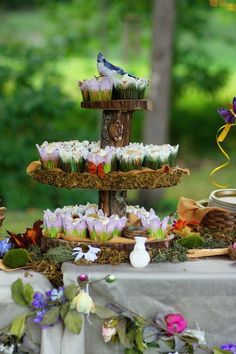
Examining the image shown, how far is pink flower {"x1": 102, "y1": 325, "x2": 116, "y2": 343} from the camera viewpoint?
287 centimetres

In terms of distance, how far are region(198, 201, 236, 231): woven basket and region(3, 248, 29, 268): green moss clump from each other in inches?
33.4

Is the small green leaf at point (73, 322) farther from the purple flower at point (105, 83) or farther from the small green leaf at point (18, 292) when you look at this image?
the purple flower at point (105, 83)

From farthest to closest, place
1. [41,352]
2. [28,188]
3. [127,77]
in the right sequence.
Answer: [28,188] < [127,77] < [41,352]

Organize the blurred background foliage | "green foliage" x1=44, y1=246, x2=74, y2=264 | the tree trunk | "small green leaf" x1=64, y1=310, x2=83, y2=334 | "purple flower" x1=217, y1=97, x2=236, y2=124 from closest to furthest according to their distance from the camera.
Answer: "small green leaf" x1=64, y1=310, x2=83, y2=334 < "green foliage" x1=44, y1=246, x2=74, y2=264 < "purple flower" x1=217, y1=97, x2=236, y2=124 < the blurred background foliage < the tree trunk

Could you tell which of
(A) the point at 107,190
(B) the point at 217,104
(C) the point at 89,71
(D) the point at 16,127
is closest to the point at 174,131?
(B) the point at 217,104

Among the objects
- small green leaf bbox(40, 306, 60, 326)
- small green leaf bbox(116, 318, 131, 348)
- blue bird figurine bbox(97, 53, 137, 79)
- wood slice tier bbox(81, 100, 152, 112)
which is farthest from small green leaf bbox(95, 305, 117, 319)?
blue bird figurine bbox(97, 53, 137, 79)

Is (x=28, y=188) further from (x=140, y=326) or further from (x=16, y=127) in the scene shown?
(x=140, y=326)

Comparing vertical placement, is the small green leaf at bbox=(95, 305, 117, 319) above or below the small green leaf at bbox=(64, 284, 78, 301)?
below

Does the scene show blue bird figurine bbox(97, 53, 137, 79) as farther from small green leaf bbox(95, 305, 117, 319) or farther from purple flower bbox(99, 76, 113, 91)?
small green leaf bbox(95, 305, 117, 319)

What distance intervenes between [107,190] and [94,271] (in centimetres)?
40

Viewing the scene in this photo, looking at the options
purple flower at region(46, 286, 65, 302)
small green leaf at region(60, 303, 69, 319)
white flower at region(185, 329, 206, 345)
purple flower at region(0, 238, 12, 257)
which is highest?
purple flower at region(0, 238, 12, 257)

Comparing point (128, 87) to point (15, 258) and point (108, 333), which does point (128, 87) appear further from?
point (108, 333)

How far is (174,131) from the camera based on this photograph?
1200 cm

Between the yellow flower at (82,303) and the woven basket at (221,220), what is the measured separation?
0.85 meters
